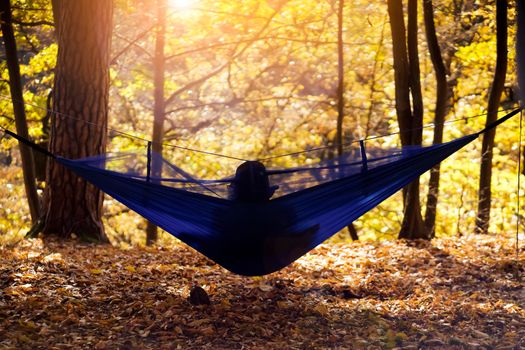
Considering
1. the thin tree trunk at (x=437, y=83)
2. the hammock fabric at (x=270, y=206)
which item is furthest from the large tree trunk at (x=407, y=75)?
the hammock fabric at (x=270, y=206)

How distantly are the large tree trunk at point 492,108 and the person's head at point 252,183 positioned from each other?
2.76 metres

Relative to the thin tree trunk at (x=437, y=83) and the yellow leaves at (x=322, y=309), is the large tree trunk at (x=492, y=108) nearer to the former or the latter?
the thin tree trunk at (x=437, y=83)

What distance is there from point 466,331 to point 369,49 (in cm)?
750

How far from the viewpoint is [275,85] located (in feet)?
41.4

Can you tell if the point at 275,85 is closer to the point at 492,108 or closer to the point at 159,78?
the point at 159,78

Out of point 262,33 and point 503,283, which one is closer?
point 503,283

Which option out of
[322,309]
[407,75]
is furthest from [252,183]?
[407,75]

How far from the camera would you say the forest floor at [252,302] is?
3301 millimetres

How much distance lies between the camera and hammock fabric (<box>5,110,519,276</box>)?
3.62 metres

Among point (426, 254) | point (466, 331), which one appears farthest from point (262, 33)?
point (466, 331)

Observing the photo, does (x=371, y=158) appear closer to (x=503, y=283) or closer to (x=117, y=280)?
(x=503, y=283)

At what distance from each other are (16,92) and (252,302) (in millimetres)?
4535

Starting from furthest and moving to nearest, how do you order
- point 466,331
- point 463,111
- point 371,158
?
point 463,111 < point 371,158 < point 466,331

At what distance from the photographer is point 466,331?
3531 mm
